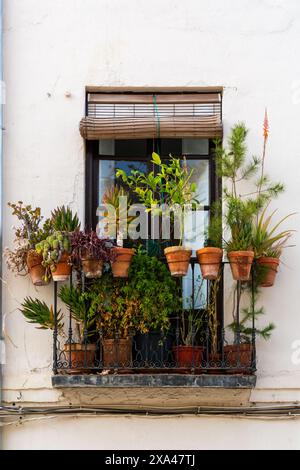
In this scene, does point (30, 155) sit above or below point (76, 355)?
above

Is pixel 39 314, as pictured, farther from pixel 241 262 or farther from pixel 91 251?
pixel 241 262

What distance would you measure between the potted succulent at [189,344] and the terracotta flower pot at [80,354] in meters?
0.60

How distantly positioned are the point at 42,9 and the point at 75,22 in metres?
0.28

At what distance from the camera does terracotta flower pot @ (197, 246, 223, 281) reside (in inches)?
271

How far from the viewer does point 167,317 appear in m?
7.05

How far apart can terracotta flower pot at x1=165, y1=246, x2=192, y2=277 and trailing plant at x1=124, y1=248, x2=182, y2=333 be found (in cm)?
18

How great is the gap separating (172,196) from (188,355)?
1.14 meters

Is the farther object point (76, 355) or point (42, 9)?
point (42, 9)

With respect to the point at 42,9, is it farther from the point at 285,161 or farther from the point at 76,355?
the point at 76,355

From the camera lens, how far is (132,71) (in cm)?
759

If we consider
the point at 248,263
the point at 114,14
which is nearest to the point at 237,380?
the point at 248,263

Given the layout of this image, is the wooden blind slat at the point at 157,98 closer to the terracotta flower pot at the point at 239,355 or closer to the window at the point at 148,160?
the window at the point at 148,160

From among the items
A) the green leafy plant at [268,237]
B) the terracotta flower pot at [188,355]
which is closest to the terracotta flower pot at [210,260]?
the green leafy plant at [268,237]

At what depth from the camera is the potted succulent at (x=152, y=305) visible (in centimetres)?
700
